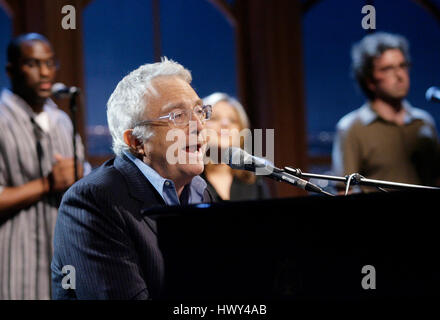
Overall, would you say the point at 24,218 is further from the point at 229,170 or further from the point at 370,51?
the point at 370,51

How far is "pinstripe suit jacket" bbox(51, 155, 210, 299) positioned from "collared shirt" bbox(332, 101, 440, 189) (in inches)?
69.7

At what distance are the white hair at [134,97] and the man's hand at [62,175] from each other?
0.69 meters

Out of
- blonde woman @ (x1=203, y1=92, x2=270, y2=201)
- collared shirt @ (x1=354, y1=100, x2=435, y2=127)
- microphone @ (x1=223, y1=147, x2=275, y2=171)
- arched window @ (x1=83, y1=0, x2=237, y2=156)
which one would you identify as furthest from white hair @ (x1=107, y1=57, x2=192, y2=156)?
arched window @ (x1=83, y1=0, x2=237, y2=156)

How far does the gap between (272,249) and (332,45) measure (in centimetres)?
408

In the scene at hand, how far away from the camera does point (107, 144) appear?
397 cm

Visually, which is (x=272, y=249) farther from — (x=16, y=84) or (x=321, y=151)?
(x=321, y=151)

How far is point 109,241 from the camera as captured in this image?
5.11 ft

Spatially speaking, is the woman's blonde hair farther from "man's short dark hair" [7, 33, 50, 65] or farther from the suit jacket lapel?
the suit jacket lapel

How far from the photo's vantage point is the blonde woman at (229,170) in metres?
3.25

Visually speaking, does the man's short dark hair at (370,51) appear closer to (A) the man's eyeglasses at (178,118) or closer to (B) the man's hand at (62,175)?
(A) the man's eyeglasses at (178,118)

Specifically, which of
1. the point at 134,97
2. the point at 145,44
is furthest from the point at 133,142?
the point at 145,44

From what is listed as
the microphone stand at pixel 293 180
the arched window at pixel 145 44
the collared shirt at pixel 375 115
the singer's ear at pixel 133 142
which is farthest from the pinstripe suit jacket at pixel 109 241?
the arched window at pixel 145 44

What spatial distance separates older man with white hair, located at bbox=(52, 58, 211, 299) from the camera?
1.53 m
